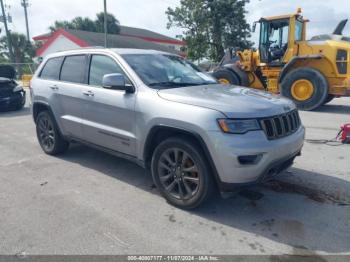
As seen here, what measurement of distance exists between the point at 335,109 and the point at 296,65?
1892 mm

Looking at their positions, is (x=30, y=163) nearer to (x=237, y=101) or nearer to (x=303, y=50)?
(x=237, y=101)

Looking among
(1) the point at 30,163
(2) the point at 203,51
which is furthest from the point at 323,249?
(2) the point at 203,51

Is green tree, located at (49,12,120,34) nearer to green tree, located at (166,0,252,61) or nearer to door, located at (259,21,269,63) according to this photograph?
green tree, located at (166,0,252,61)

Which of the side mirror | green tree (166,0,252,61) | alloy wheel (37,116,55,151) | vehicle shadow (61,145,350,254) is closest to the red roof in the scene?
green tree (166,0,252,61)

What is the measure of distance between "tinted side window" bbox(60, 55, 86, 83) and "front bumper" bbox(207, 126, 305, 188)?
257 cm

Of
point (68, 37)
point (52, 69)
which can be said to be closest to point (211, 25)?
point (68, 37)

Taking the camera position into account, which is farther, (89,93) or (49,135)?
(49,135)

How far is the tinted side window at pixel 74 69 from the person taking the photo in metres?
4.89

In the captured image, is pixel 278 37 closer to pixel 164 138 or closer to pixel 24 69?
pixel 164 138

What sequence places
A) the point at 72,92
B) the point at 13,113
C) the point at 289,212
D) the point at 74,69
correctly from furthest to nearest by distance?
1. the point at 13,113
2. the point at 74,69
3. the point at 72,92
4. the point at 289,212

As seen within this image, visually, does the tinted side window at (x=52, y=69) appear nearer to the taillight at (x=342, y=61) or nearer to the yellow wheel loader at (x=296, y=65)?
the yellow wheel loader at (x=296, y=65)

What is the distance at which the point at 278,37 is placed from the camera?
37.1ft

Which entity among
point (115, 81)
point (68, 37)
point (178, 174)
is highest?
point (68, 37)

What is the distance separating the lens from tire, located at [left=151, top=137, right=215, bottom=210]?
3.42 meters
